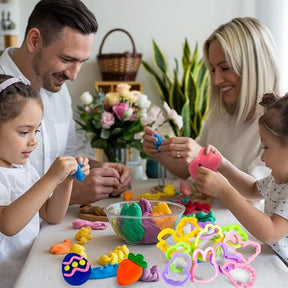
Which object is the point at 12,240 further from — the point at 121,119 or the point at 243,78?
the point at 243,78

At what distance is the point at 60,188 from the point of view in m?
1.50

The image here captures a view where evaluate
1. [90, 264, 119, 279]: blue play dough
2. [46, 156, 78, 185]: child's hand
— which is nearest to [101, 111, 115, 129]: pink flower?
[46, 156, 78, 185]: child's hand

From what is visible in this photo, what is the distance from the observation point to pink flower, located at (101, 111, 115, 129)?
1.99m

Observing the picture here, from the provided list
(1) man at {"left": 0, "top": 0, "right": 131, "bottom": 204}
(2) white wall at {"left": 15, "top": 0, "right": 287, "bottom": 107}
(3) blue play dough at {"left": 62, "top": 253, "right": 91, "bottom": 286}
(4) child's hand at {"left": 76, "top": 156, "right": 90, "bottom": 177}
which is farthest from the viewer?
(2) white wall at {"left": 15, "top": 0, "right": 287, "bottom": 107}

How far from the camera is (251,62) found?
1.93m

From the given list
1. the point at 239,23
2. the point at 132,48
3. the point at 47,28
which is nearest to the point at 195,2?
the point at 132,48

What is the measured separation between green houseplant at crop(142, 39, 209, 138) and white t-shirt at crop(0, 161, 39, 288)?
2175mm

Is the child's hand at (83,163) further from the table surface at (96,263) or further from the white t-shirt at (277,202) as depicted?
the white t-shirt at (277,202)

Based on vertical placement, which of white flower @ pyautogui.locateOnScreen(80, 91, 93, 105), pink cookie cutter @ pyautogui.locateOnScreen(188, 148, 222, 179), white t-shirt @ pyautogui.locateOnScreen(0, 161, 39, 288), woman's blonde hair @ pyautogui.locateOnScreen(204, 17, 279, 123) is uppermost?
woman's blonde hair @ pyautogui.locateOnScreen(204, 17, 279, 123)

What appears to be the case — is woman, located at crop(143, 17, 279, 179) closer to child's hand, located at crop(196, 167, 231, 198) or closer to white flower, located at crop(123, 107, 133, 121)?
white flower, located at crop(123, 107, 133, 121)

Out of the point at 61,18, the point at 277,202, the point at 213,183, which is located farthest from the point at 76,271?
the point at 61,18

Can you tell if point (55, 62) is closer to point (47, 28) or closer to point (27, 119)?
point (47, 28)

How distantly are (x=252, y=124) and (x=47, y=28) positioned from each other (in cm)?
88

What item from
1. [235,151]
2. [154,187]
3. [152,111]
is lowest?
[154,187]
